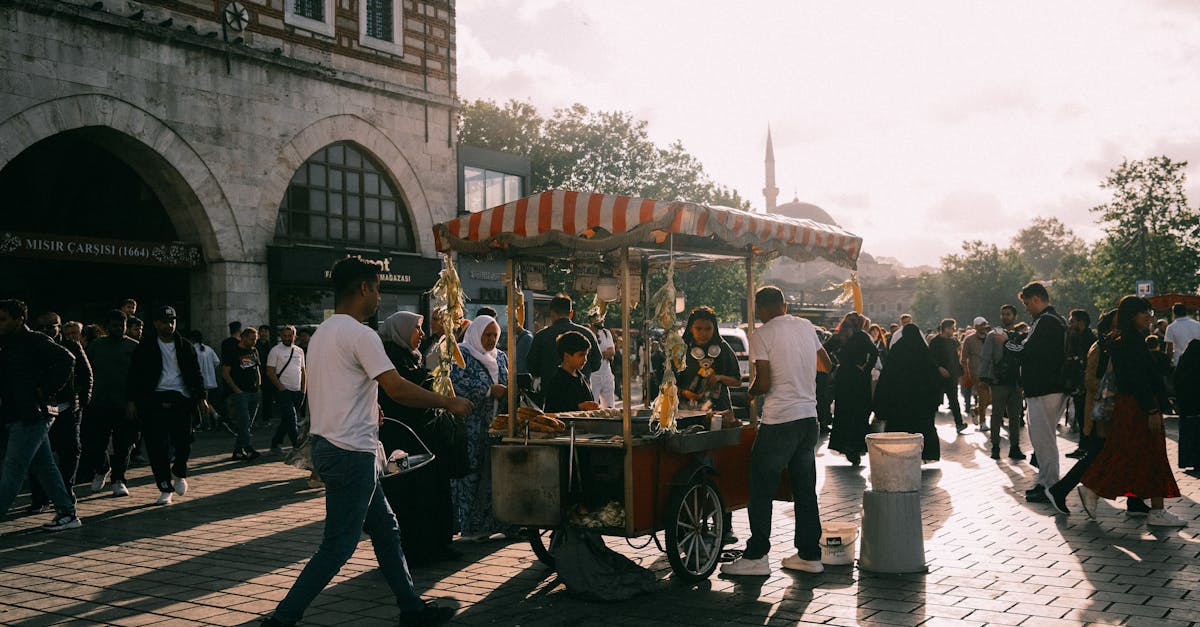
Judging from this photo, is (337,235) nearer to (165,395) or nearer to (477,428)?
(165,395)

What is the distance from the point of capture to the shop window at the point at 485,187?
28.6m

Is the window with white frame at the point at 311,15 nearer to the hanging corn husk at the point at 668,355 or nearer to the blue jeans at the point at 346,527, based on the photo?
the hanging corn husk at the point at 668,355

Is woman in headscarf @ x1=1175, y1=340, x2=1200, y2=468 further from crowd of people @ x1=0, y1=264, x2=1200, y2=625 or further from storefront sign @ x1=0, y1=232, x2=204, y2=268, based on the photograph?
storefront sign @ x1=0, y1=232, x2=204, y2=268

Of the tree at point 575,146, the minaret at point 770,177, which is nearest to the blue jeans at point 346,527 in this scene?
the tree at point 575,146

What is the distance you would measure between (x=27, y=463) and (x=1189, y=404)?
455 inches

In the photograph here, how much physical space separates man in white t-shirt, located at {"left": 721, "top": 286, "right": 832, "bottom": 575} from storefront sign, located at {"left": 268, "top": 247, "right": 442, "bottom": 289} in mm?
12928

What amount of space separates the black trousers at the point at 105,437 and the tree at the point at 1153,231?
1672 inches

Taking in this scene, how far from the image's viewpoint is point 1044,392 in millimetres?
9219

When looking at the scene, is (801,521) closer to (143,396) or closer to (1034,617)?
(1034,617)

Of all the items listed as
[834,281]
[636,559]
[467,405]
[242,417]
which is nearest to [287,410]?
[242,417]

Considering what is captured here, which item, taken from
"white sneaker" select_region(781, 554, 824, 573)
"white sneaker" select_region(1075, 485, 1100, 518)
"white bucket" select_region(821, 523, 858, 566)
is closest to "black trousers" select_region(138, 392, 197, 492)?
"white sneaker" select_region(781, 554, 824, 573)

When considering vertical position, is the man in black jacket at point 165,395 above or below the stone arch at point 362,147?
below

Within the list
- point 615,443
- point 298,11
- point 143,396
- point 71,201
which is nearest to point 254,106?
point 298,11

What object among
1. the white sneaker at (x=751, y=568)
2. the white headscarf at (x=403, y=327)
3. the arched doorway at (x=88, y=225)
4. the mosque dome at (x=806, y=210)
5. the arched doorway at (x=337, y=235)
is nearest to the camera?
the white sneaker at (x=751, y=568)
